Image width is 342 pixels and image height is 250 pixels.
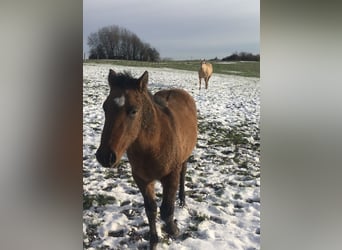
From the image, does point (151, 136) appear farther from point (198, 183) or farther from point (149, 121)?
point (198, 183)

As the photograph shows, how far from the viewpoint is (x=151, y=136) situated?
1.84 m

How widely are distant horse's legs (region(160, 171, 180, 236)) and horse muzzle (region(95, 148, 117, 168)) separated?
0.27 m

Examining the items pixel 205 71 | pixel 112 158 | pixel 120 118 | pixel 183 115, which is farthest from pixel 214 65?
pixel 112 158

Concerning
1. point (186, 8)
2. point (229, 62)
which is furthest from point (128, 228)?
point (186, 8)

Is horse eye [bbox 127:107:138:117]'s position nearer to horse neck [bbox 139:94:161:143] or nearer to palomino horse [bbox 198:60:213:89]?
horse neck [bbox 139:94:161:143]

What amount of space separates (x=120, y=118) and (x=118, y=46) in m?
0.36

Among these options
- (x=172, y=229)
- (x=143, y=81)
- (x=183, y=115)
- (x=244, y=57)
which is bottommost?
(x=172, y=229)

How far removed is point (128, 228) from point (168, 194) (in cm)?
26

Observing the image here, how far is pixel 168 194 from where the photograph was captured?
6.13 feet

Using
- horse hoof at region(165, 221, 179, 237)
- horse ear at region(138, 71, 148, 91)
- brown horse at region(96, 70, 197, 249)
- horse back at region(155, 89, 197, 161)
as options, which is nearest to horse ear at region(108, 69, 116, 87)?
brown horse at region(96, 70, 197, 249)

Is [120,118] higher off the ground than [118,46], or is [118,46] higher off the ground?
[118,46]

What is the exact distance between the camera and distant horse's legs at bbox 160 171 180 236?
1859mm

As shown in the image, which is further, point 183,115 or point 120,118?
point 183,115
